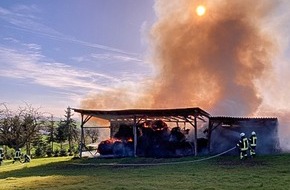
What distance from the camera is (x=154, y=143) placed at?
101 feet

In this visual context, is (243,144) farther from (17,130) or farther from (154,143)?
(17,130)

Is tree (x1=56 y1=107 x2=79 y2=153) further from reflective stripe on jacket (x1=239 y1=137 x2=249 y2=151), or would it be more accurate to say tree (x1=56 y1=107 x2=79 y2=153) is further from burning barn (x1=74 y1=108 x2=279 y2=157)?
reflective stripe on jacket (x1=239 y1=137 x2=249 y2=151)

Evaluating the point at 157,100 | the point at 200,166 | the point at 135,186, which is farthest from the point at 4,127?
the point at 135,186

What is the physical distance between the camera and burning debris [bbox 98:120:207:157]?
98.8 ft

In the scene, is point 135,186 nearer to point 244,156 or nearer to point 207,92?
point 244,156

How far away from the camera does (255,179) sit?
53.0 feet

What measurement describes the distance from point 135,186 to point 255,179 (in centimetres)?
512

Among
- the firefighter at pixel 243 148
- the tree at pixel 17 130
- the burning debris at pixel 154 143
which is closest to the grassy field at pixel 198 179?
the firefighter at pixel 243 148

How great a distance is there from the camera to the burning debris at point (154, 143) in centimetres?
3011

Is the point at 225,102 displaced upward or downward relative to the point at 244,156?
upward

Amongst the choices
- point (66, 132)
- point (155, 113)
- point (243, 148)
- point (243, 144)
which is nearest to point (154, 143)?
point (155, 113)

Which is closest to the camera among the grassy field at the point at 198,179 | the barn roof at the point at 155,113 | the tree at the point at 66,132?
the grassy field at the point at 198,179

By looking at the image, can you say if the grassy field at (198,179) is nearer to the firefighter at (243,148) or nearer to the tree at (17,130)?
the firefighter at (243,148)

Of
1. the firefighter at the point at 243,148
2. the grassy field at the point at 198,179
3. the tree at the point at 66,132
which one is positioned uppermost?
the tree at the point at 66,132
